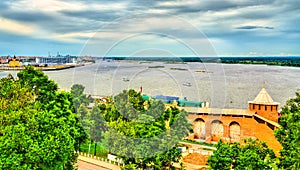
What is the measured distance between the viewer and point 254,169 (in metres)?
9.78

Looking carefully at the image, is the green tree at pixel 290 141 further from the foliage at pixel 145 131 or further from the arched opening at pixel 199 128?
the arched opening at pixel 199 128

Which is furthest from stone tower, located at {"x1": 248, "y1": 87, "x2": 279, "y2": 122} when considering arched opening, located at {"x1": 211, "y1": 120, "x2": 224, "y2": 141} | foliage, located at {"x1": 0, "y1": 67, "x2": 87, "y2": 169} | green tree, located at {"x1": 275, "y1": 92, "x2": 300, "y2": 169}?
foliage, located at {"x1": 0, "y1": 67, "x2": 87, "y2": 169}

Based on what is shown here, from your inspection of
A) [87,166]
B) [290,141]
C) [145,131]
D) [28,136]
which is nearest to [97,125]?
[87,166]

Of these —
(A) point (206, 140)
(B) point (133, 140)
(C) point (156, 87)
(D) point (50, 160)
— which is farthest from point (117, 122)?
(C) point (156, 87)

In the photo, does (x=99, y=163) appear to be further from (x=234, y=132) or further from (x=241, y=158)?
(x=234, y=132)

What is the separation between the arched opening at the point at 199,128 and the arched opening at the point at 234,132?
71.8 inches

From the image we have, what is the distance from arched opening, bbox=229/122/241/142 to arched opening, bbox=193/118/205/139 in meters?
1.82

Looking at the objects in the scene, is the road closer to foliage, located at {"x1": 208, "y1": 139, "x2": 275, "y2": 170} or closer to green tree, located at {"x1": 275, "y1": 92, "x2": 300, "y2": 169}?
foliage, located at {"x1": 208, "y1": 139, "x2": 275, "y2": 170}

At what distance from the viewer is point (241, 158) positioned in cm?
998

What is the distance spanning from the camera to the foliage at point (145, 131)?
1220cm

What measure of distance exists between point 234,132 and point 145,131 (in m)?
11.3

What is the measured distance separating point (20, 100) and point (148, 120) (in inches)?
183

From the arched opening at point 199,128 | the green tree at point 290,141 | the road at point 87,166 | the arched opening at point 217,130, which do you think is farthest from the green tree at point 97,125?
the arched opening at point 217,130

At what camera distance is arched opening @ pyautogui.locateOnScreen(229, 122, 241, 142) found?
71.3 feet
